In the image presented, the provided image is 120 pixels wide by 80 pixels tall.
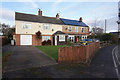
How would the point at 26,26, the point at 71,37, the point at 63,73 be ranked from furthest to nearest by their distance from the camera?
1. the point at 71,37
2. the point at 26,26
3. the point at 63,73

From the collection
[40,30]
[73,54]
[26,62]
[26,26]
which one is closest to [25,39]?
[26,26]

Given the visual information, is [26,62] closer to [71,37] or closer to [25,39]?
[25,39]

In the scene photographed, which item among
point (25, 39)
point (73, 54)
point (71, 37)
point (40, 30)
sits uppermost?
point (40, 30)

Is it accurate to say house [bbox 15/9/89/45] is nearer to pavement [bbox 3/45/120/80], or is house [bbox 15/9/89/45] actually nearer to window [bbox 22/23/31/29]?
window [bbox 22/23/31/29]

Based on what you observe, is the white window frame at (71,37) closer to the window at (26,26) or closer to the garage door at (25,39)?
the garage door at (25,39)

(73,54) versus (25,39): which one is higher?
(25,39)

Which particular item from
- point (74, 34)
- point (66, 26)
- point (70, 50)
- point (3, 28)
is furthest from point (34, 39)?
point (3, 28)

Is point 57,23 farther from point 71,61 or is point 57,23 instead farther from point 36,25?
point 71,61

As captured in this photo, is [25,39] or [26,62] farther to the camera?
[25,39]

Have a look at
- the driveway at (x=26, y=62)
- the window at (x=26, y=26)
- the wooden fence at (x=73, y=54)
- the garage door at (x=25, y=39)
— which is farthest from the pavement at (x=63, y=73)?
the window at (x=26, y=26)

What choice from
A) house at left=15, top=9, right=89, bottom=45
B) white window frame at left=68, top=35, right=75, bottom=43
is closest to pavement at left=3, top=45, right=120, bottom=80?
house at left=15, top=9, right=89, bottom=45

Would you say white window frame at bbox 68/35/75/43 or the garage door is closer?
the garage door

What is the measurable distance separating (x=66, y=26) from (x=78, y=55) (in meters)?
17.8

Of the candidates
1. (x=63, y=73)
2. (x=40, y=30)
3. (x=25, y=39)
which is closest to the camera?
(x=63, y=73)
